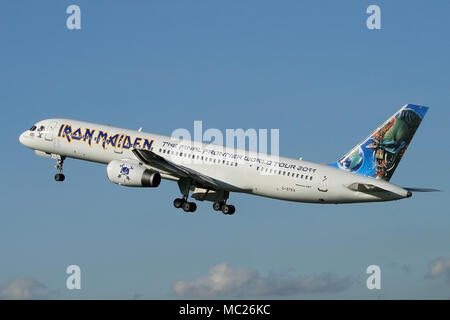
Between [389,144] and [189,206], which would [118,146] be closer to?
[189,206]

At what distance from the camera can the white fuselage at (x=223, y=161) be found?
Result: 5747 centimetres

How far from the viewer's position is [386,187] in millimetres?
55562

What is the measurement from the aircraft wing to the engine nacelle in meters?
0.75

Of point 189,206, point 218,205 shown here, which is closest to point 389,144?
point 218,205

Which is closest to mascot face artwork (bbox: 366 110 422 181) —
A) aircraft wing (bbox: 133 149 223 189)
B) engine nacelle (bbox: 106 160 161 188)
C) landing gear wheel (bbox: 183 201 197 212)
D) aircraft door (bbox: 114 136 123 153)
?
aircraft wing (bbox: 133 149 223 189)

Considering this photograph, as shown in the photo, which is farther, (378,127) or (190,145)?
(190,145)

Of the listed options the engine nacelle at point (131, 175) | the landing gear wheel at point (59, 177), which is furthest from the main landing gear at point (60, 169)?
the engine nacelle at point (131, 175)

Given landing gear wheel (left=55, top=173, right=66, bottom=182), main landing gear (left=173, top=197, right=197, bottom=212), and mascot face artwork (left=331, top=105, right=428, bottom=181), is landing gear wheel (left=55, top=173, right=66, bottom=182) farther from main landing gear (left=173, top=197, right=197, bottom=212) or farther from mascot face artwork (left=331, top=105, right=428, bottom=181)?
mascot face artwork (left=331, top=105, right=428, bottom=181)

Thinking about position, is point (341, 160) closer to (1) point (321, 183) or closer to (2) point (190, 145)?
(1) point (321, 183)

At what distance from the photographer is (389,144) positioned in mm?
57938

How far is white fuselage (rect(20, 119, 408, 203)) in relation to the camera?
57.5m

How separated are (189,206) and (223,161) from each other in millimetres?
4629
